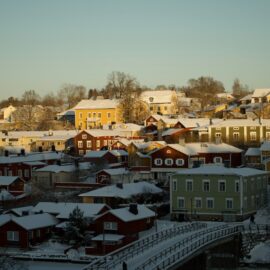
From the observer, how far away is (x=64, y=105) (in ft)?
446

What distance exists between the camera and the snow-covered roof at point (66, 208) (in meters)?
45.7

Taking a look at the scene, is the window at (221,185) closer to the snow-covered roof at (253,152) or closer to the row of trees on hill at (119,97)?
the snow-covered roof at (253,152)

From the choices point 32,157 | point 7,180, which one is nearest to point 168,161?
point 7,180

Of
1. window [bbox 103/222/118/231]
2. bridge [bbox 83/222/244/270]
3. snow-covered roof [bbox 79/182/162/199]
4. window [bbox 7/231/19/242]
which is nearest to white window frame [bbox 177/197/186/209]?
snow-covered roof [bbox 79/182/162/199]

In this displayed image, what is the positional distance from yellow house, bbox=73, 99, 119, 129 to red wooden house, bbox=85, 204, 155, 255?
156 feet

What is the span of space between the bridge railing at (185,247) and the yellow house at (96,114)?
50.8 m

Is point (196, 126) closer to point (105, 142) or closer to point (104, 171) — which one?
point (105, 142)

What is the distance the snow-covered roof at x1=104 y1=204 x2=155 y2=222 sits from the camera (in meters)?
42.2

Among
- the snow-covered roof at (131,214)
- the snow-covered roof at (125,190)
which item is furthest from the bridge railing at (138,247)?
the snow-covered roof at (125,190)

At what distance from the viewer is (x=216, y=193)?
48.2m

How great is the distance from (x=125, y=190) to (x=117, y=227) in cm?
873

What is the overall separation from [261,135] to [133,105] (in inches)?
1234

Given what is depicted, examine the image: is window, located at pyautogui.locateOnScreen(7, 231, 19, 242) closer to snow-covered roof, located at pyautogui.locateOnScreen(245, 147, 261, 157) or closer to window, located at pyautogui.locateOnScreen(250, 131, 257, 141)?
snow-covered roof, located at pyautogui.locateOnScreen(245, 147, 261, 157)

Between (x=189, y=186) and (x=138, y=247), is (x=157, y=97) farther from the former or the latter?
(x=138, y=247)
